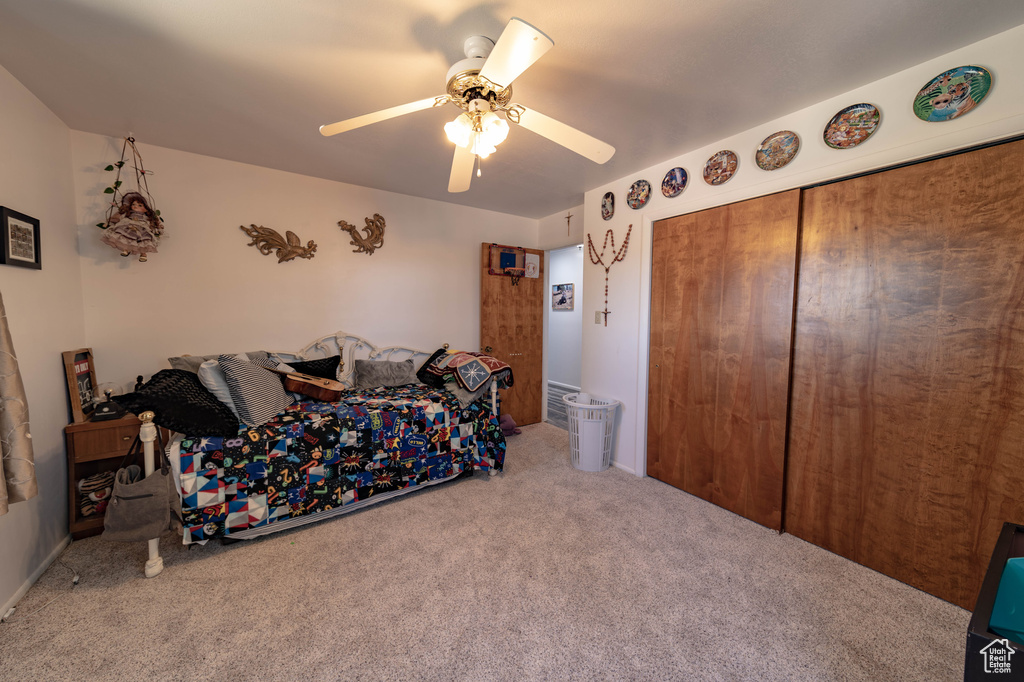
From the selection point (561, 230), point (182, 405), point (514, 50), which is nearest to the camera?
point (514, 50)

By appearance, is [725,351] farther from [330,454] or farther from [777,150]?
[330,454]

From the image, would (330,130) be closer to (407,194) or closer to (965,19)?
(407,194)

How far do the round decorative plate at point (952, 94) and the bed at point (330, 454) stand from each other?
8.96 ft

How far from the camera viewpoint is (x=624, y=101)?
6.63 feet

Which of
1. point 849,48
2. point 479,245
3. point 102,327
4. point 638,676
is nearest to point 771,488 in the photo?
point 638,676

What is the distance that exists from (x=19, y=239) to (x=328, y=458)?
1791 mm

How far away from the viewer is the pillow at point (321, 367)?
298cm

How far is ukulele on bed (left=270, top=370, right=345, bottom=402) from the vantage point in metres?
2.59

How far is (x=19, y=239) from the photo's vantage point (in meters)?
1.81

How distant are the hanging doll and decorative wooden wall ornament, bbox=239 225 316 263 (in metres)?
0.53

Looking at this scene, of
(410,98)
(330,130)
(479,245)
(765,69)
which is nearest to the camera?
(330,130)

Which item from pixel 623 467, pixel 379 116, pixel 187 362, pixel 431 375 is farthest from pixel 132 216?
pixel 623 467

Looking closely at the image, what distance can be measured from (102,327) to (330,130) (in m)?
2.37

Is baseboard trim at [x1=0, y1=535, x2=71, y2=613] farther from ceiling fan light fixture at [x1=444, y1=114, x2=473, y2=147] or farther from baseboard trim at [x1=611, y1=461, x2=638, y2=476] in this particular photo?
baseboard trim at [x1=611, y1=461, x2=638, y2=476]
